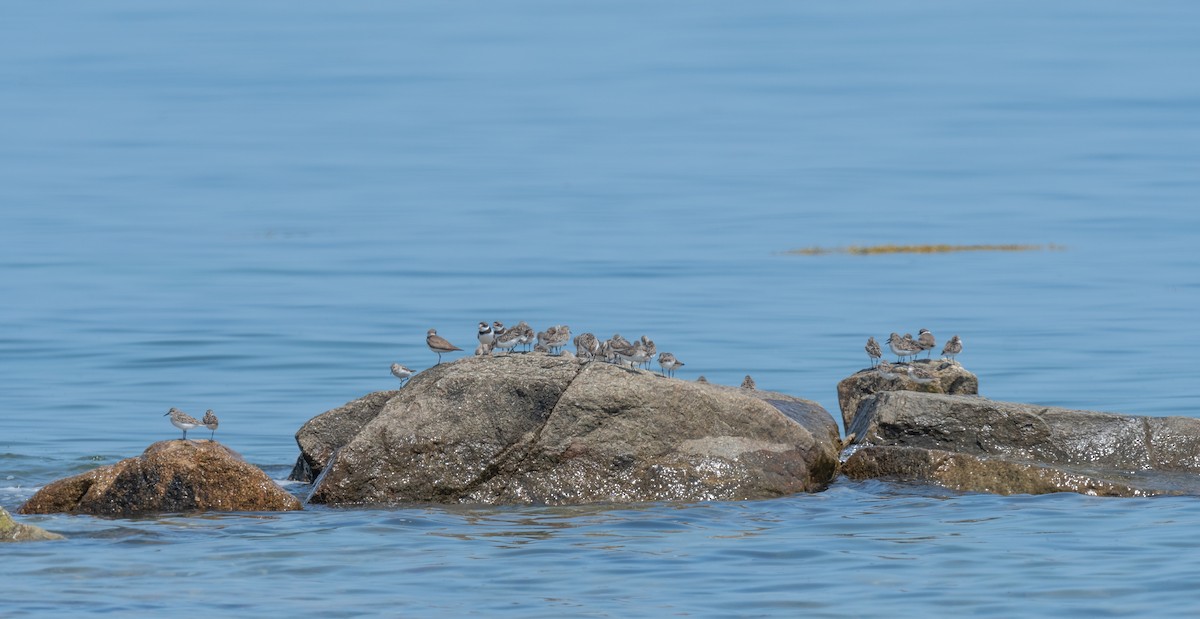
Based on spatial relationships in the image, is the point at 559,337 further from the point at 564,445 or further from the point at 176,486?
the point at 176,486

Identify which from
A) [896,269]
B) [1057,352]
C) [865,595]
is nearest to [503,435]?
[865,595]

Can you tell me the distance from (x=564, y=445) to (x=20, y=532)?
495 cm

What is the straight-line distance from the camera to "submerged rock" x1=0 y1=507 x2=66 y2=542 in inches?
646

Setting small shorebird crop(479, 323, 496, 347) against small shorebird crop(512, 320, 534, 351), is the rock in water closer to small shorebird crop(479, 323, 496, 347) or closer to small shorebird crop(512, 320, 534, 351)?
small shorebird crop(479, 323, 496, 347)

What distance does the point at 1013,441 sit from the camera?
18.6m

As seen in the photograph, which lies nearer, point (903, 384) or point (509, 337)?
point (903, 384)

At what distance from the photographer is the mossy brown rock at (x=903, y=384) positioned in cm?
2086

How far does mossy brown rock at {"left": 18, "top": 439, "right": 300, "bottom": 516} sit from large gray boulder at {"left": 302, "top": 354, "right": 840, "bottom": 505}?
0.69 m

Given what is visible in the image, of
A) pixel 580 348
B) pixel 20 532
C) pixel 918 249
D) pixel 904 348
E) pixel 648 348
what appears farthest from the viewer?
pixel 918 249

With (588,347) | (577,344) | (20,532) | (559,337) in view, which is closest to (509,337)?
(559,337)

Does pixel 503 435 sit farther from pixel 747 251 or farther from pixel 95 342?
pixel 747 251

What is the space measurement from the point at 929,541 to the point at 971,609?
6.77ft

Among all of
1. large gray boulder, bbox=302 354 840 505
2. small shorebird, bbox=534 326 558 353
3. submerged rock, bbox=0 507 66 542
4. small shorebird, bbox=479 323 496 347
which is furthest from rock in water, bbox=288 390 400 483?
submerged rock, bbox=0 507 66 542

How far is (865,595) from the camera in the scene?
14.8 meters
